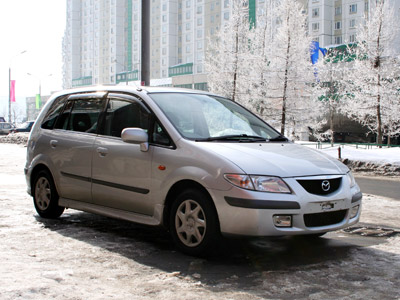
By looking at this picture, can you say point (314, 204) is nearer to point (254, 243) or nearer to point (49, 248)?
point (254, 243)

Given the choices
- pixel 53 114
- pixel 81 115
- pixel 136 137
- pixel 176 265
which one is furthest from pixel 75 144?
pixel 176 265

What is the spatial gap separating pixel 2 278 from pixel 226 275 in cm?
177

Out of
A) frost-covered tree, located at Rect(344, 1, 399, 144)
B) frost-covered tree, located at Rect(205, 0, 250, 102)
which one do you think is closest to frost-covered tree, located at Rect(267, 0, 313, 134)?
frost-covered tree, located at Rect(344, 1, 399, 144)

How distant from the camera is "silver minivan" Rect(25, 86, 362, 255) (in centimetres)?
468

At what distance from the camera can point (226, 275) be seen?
4.39m

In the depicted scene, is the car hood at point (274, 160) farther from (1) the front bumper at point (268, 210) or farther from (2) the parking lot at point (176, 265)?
(2) the parking lot at point (176, 265)

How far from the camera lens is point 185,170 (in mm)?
5000

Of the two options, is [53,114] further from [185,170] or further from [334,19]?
[334,19]

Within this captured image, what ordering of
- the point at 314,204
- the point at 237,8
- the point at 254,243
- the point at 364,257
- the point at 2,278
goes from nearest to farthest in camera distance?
the point at 2,278 → the point at 314,204 → the point at 364,257 → the point at 254,243 → the point at 237,8

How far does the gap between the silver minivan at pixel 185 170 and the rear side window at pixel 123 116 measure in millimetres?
12

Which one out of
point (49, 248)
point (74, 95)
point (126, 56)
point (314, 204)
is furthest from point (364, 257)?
point (126, 56)

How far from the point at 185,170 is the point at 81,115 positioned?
2.18m

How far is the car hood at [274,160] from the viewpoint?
4.74 meters

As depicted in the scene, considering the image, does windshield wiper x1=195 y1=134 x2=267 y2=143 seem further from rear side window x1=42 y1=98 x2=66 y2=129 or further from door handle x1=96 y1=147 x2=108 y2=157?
rear side window x1=42 y1=98 x2=66 y2=129
